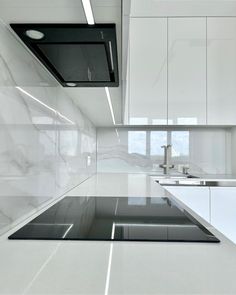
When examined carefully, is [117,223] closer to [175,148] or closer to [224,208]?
[224,208]

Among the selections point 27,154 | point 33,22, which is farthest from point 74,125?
point 33,22

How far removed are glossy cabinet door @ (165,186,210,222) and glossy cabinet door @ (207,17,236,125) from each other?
2.16 feet

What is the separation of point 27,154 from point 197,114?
1879 mm

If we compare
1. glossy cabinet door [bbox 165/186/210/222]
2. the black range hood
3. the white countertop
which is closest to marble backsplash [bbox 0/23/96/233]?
the black range hood

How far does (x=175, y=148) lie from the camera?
2539 millimetres

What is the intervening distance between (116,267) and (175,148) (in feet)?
7.38

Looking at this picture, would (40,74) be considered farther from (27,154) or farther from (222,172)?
(222,172)

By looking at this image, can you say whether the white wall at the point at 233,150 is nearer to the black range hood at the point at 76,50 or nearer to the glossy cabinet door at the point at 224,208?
the glossy cabinet door at the point at 224,208

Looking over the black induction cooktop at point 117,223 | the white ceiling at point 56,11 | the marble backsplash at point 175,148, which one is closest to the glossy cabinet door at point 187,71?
the marble backsplash at point 175,148

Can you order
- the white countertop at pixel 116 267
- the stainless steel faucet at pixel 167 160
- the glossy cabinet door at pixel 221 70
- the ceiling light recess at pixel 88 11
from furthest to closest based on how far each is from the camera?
the stainless steel faucet at pixel 167 160, the glossy cabinet door at pixel 221 70, the ceiling light recess at pixel 88 11, the white countertop at pixel 116 267

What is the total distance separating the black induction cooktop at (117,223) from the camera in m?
0.52

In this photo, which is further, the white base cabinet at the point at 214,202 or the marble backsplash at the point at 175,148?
the marble backsplash at the point at 175,148

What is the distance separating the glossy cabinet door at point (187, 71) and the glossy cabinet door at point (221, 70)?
0.06 metres

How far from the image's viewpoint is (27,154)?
73 centimetres
